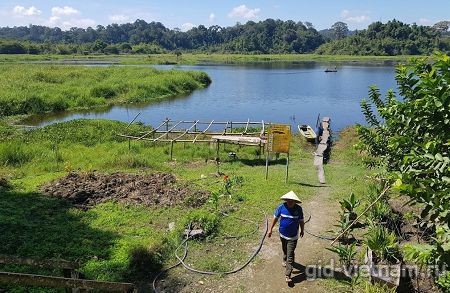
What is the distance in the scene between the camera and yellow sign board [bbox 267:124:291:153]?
52.1 feet

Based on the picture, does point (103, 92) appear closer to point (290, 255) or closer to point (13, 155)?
point (13, 155)

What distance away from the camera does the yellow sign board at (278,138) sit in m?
15.9

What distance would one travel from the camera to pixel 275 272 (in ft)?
30.3

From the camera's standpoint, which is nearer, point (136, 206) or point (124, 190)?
point (136, 206)

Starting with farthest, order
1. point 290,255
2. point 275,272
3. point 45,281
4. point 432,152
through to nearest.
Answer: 1. point 275,272
2. point 290,255
3. point 432,152
4. point 45,281

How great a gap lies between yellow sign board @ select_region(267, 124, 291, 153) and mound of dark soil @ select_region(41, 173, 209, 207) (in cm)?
346

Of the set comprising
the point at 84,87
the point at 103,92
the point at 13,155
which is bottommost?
the point at 13,155

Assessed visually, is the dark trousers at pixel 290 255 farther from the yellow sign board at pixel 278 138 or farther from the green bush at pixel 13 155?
the green bush at pixel 13 155

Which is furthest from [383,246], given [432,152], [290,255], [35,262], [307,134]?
[307,134]

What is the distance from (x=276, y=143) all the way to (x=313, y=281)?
7748 mm

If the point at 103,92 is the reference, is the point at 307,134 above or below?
below

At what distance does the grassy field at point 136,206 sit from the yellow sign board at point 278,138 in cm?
126

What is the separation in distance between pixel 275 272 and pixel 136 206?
5602 mm

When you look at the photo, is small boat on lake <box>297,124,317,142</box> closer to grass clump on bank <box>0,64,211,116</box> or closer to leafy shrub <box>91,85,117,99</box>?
grass clump on bank <box>0,64,211,116</box>
